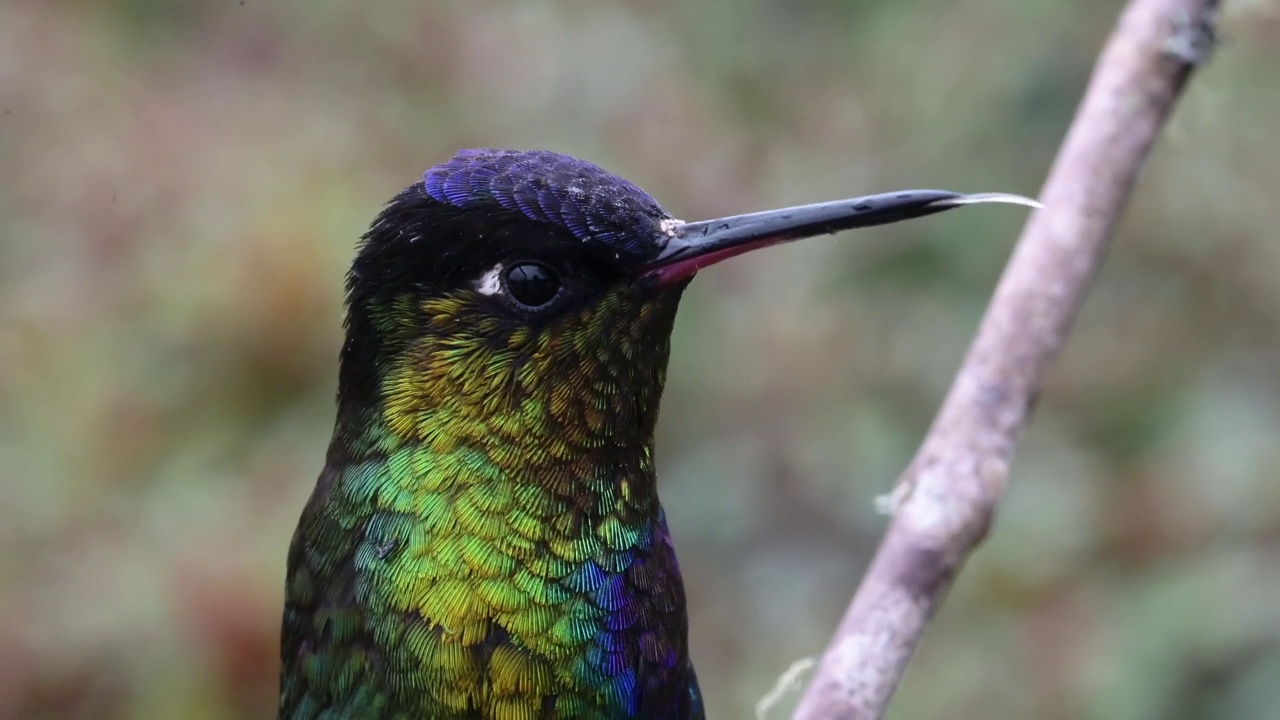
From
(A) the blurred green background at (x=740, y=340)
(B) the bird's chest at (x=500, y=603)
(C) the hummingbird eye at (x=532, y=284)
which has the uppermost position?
(A) the blurred green background at (x=740, y=340)

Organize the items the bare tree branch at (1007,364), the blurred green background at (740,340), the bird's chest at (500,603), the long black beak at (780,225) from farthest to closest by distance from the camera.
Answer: the blurred green background at (740,340)
the bare tree branch at (1007,364)
the bird's chest at (500,603)
the long black beak at (780,225)

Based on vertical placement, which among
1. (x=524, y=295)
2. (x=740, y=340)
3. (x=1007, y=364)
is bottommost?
(x=524, y=295)

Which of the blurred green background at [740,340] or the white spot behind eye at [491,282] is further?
the blurred green background at [740,340]

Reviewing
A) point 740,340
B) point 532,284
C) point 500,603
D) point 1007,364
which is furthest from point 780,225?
point 740,340

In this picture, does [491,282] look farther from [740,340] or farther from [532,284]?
[740,340]

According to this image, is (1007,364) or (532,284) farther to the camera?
(1007,364)

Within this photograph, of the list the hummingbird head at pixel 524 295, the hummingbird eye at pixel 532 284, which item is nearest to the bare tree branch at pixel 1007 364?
the hummingbird head at pixel 524 295

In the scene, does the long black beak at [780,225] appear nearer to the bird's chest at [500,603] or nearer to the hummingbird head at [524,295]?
the hummingbird head at [524,295]

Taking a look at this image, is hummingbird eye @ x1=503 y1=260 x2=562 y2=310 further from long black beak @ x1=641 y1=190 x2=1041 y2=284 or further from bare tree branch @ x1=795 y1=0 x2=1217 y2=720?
bare tree branch @ x1=795 y1=0 x2=1217 y2=720
